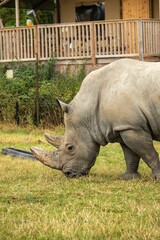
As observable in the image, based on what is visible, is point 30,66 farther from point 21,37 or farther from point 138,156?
point 138,156

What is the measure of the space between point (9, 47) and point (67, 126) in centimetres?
1457

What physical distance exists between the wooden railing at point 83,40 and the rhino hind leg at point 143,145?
1233 cm

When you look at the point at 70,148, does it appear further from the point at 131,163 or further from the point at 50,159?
the point at 131,163

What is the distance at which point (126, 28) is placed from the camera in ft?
80.5

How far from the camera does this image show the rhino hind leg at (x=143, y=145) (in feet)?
39.0

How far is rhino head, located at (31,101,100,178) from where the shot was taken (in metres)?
12.6

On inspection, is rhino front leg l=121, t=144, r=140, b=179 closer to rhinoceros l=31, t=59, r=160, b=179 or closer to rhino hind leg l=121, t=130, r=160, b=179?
rhinoceros l=31, t=59, r=160, b=179

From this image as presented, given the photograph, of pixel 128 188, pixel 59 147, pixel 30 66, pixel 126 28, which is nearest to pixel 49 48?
pixel 30 66

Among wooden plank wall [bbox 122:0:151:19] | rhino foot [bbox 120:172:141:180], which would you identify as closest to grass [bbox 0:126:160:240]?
rhino foot [bbox 120:172:141:180]

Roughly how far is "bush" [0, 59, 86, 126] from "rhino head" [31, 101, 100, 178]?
375 inches

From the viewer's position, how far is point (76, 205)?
9695 mm

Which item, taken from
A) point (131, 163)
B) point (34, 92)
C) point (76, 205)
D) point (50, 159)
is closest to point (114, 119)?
point (131, 163)

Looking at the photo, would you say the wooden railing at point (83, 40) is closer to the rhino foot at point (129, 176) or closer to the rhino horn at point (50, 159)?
the rhino horn at point (50, 159)

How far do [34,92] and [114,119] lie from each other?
12084mm
